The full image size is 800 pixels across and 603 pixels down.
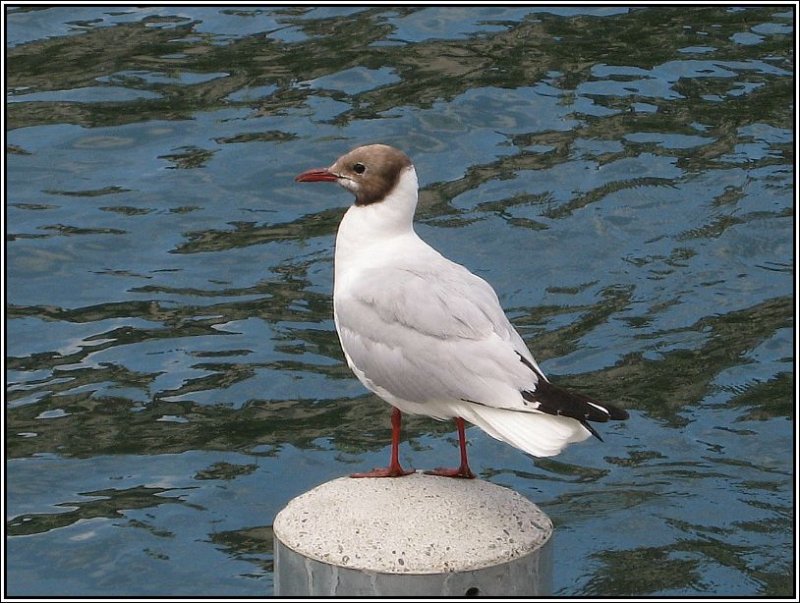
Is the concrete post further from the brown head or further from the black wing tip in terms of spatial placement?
the brown head

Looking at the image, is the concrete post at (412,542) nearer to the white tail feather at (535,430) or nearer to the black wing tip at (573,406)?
the white tail feather at (535,430)

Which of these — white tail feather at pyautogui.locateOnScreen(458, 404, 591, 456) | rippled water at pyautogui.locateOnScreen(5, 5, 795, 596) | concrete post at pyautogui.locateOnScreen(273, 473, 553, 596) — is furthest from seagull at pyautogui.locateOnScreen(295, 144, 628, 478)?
rippled water at pyautogui.locateOnScreen(5, 5, 795, 596)

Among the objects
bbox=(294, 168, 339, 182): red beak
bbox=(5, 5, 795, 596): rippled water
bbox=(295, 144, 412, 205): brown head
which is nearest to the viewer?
bbox=(295, 144, 412, 205): brown head

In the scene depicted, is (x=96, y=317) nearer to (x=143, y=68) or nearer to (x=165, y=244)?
(x=165, y=244)

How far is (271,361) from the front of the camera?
34.3 ft

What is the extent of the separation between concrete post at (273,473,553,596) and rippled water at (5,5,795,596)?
2599 millimetres

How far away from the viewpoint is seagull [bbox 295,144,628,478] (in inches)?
216

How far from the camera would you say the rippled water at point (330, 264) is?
893 centimetres

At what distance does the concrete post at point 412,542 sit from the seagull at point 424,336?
277 millimetres

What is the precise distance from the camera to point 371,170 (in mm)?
6359

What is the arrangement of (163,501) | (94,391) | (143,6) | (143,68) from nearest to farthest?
1. (163,501)
2. (94,391)
3. (143,68)
4. (143,6)

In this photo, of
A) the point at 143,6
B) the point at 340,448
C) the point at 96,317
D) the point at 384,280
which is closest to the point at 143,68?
the point at 143,6

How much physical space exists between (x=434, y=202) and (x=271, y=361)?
2537 millimetres

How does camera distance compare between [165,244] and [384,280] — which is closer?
[384,280]
